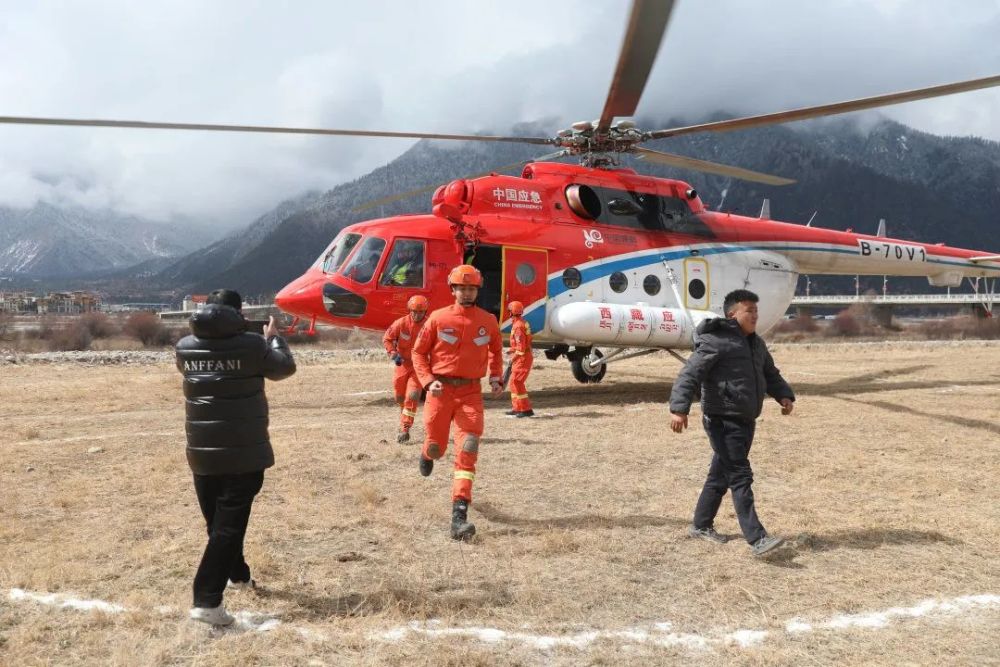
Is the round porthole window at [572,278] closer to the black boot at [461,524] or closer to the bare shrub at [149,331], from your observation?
the black boot at [461,524]

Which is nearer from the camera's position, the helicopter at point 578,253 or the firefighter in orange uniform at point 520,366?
the firefighter in orange uniform at point 520,366

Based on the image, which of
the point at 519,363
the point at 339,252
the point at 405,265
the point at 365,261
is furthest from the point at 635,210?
the point at 339,252

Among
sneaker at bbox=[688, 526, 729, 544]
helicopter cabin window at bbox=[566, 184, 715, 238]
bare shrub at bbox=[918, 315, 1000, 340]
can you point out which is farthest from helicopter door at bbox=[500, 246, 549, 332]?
bare shrub at bbox=[918, 315, 1000, 340]

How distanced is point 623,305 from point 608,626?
944cm

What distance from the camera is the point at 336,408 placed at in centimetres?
1236

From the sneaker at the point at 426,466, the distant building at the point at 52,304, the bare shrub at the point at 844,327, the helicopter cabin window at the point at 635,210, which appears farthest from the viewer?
the distant building at the point at 52,304

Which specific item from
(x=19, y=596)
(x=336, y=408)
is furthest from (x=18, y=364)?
(x=19, y=596)

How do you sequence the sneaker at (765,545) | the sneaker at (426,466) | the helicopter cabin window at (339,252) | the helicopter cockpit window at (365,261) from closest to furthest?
the sneaker at (765,545)
the sneaker at (426,466)
the helicopter cockpit window at (365,261)
the helicopter cabin window at (339,252)

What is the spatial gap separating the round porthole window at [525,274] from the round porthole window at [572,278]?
2.17 ft

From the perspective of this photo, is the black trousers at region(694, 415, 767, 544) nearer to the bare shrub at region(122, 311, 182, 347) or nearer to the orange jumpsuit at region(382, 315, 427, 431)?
the orange jumpsuit at region(382, 315, 427, 431)

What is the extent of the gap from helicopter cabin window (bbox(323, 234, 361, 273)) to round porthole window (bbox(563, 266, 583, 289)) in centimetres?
361

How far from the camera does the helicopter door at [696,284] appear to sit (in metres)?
13.8

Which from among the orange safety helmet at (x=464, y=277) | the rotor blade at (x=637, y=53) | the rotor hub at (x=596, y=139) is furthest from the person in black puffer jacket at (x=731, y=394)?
the rotor hub at (x=596, y=139)

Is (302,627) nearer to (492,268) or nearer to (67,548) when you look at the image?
(67,548)
